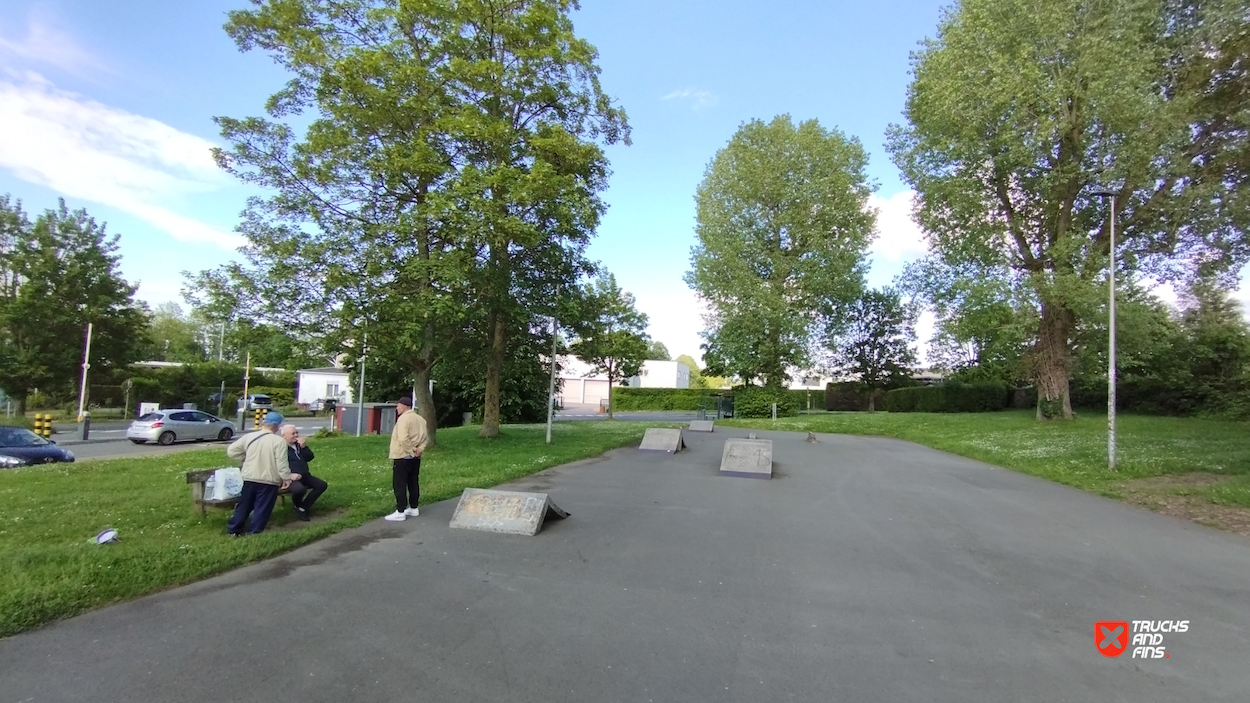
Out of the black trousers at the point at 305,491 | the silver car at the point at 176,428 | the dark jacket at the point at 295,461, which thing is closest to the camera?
the black trousers at the point at 305,491

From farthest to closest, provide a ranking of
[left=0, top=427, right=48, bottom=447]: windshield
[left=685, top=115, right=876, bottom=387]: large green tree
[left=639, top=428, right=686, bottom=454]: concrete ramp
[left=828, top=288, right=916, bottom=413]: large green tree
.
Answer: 1. [left=828, top=288, right=916, bottom=413]: large green tree
2. [left=685, top=115, right=876, bottom=387]: large green tree
3. [left=639, top=428, right=686, bottom=454]: concrete ramp
4. [left=0, top=427, right=48, bottom=447]: windshield

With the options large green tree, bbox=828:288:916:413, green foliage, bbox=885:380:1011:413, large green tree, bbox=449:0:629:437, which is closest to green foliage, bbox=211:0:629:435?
large green tree, bbox=449:0:629:437

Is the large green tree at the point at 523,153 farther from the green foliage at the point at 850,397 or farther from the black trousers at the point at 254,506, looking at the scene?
the green foliage at the point at 850,397

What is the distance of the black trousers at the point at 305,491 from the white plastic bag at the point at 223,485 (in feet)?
1.96

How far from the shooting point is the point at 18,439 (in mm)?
16188

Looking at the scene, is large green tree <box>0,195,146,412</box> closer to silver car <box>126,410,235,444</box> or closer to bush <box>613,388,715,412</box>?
silver car <box>126,410,235,444</box>

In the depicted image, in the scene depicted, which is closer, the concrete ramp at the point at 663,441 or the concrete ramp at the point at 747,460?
the concrete ramp at the point at 747,460

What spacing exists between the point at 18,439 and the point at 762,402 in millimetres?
31464

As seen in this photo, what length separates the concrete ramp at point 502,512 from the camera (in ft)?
25.8

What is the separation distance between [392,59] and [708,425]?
680 inches

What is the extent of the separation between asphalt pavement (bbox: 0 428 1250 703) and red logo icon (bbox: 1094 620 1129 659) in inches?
2.9

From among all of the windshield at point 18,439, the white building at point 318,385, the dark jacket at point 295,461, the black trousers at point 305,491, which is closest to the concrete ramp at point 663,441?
the black trousers at point 305,491

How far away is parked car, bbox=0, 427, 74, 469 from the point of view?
15141 millimetres

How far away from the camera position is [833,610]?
5398mm
